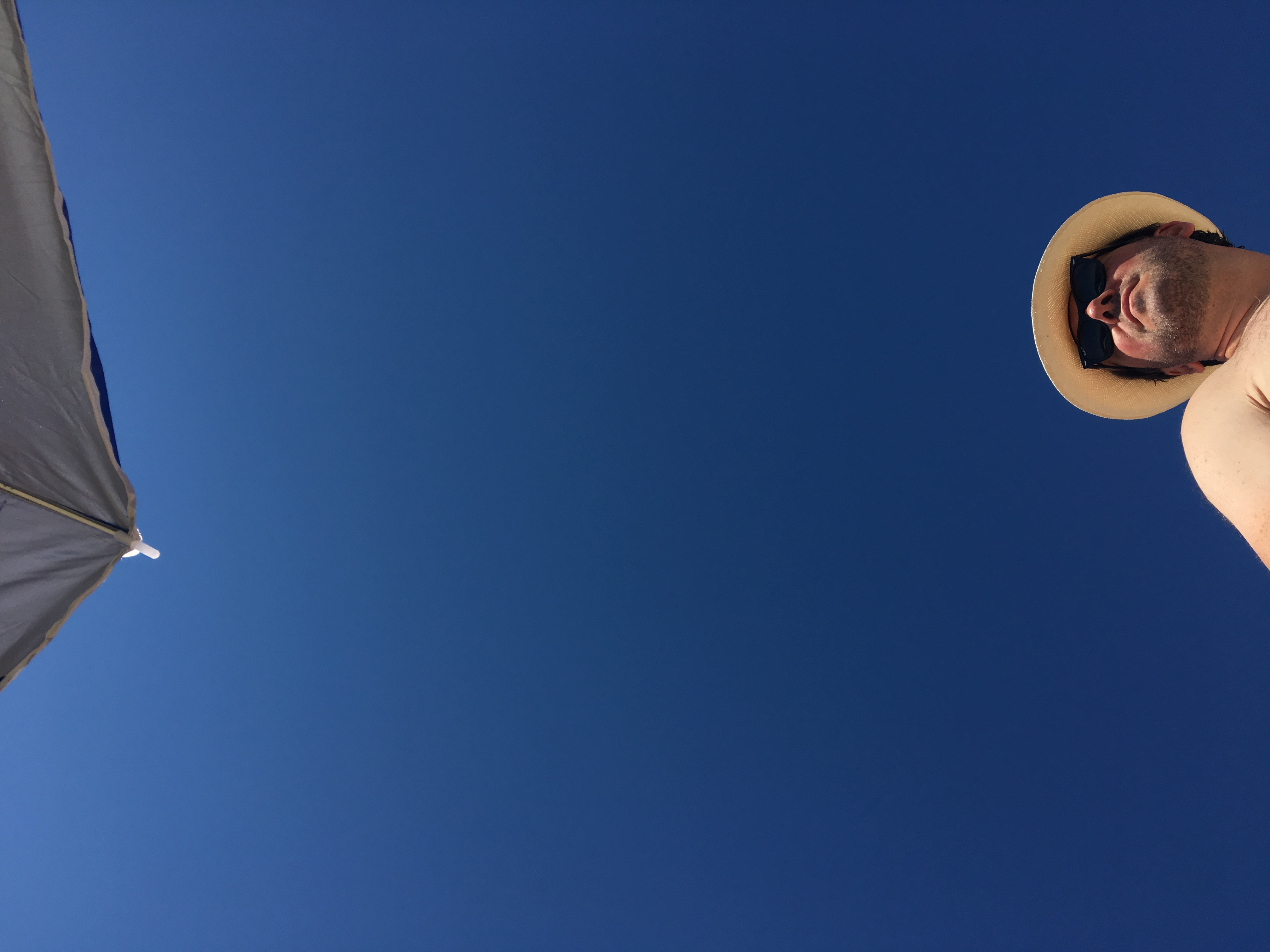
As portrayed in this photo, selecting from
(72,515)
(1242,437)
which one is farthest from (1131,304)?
(72,515)

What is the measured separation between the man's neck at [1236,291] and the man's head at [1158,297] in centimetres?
1

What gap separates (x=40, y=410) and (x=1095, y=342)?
Answer: 5.72 feet

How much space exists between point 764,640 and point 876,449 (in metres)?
0.59

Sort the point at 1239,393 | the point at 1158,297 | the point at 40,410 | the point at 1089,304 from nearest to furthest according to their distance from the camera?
the point at 40,410, the point at 1239,393, the point at 1158,297, the point at 1089,304

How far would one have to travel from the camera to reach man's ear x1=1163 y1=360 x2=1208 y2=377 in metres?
1.17

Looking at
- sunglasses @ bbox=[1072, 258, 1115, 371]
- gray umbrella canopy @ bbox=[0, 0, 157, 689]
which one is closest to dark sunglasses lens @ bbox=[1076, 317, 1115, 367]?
sunglasses @ bbox=[1072, 258, 1115, 371]

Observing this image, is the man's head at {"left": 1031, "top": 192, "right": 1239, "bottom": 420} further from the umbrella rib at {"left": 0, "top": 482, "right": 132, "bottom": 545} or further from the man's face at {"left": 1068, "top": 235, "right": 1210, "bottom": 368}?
the umbrella rib at {"left": 0, "top": 482, "right": 132, "bottom": 545}

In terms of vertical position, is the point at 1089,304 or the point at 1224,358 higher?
the point at 1089,304

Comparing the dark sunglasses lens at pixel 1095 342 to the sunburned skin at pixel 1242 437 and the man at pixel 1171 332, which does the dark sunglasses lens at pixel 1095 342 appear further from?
the sunburned skin at pixel 1242 437

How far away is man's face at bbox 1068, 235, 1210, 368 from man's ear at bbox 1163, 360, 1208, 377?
25mm

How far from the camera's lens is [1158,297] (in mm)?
1084

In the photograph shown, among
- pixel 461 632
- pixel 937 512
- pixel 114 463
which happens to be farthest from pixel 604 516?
pixel 114 463

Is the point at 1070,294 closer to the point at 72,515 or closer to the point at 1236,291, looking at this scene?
the point at 1236,291

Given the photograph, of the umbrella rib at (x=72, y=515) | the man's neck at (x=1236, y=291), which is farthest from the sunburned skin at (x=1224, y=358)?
the umbrella rib at (x=72, y=515)
